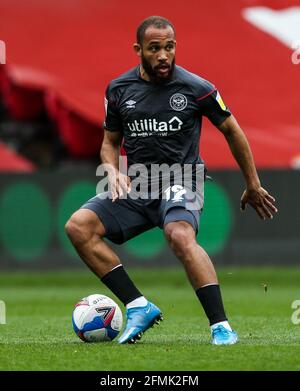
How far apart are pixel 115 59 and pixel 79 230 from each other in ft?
48.5

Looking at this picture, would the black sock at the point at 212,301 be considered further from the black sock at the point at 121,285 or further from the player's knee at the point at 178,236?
the black sock at the point at 121,285

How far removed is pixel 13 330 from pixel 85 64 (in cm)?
1354

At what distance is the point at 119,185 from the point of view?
308 inches

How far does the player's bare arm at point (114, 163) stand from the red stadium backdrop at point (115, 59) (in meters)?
13.1

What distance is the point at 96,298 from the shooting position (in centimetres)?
822

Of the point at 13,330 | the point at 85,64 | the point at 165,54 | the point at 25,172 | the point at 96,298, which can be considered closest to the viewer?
the point at 165,54

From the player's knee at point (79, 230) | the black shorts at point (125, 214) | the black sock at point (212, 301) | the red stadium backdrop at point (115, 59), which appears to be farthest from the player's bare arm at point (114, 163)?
the red stadium backdrop at point (115, 59)

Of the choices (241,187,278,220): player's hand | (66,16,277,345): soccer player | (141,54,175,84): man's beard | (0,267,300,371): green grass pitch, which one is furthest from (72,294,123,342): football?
(141,54,175,84): man's beard

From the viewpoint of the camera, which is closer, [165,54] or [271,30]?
[165,54]

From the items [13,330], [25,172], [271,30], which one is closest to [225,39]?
[271,30]

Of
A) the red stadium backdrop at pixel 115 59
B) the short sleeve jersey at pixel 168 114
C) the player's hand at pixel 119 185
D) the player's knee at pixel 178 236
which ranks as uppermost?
the red stadium backdrop at pixel 115 59

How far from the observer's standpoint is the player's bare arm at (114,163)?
7.80 metres

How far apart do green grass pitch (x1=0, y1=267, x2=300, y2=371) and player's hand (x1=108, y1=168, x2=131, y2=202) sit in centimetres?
103

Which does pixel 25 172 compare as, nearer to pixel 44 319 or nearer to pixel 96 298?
pixel 44 319
